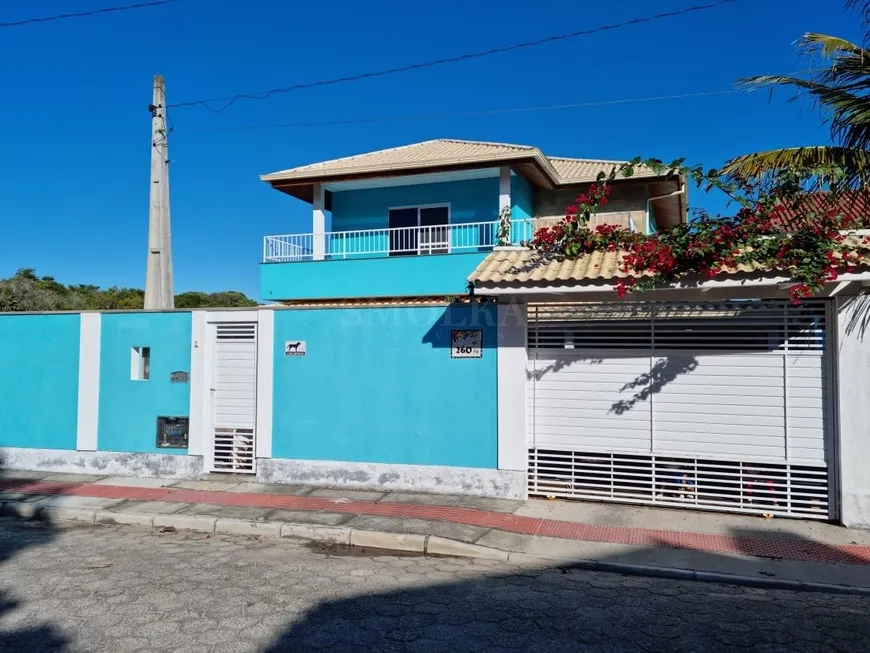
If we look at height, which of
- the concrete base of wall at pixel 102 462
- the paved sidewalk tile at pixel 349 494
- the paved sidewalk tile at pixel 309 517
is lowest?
the paved sidewalk tile at pixel 309 517

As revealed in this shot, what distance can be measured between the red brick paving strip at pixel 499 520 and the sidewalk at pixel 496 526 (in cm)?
1

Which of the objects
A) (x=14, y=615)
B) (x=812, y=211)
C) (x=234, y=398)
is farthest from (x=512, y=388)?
(x=14, y=615)

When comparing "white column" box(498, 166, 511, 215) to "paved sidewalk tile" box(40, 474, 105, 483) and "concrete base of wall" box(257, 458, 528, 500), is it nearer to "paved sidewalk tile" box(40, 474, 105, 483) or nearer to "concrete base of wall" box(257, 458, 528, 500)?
"concrete base of wall" box(257, 458, 528, 500)

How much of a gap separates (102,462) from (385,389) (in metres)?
4.89

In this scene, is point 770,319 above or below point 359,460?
above

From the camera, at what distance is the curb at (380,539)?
18.2ft

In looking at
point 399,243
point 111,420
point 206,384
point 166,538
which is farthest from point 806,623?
point 399,243

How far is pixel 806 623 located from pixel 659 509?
9.96 feet

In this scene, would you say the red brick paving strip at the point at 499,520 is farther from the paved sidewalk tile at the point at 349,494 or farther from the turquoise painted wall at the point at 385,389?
the turquoise painted wall at the point at 385,389

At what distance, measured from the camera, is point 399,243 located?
17562mm

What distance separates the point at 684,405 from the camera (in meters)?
7.69

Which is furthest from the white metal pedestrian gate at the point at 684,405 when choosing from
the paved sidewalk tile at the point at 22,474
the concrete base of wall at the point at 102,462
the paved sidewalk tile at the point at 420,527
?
the paved sidewalk tile at the point at 22,474

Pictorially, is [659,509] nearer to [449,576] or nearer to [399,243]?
[449,576]

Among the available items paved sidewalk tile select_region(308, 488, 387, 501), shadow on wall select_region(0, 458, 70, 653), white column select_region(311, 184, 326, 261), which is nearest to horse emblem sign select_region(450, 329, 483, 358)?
paved sidewalk tile select_region(308, 488, 387, 501)
